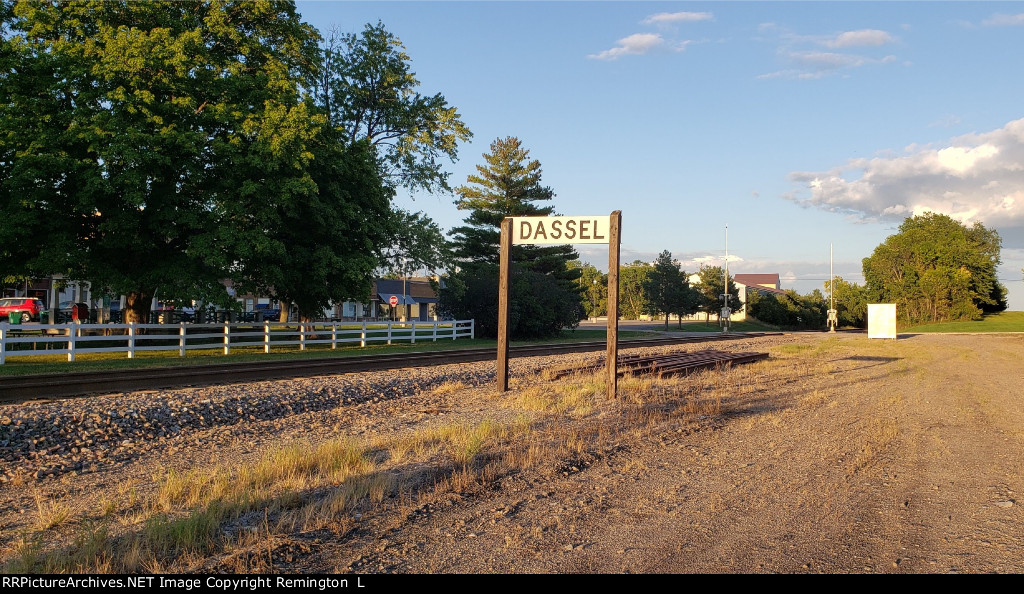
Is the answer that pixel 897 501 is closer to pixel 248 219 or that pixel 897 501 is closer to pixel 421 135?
pixel 248 219

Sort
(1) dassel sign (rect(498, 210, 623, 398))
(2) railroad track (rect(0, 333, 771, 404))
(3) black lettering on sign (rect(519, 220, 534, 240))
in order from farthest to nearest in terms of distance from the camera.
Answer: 1. (3) black lettering on sign (rect(519, 220, 534, 240))
2. (2) railroad track (rect(0, 333, 771, 404))
3. (1) dassel sign (rect(498, 210, 623, 398))

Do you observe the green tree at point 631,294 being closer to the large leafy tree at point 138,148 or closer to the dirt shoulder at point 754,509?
the large leafy tree at point 138,148

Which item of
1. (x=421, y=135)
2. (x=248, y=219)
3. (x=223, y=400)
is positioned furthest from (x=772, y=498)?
(x=421, y=135)

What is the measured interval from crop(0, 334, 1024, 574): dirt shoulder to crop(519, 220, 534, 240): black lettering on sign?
330cm

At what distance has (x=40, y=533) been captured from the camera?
488cm

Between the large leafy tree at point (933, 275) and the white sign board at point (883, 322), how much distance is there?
58.6 m

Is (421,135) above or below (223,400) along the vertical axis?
above

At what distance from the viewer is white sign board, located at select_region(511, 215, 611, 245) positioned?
1245 centimetres

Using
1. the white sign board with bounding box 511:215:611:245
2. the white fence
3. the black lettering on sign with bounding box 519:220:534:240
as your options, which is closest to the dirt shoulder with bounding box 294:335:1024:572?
the white sign board with bounding box 511:215:611:245

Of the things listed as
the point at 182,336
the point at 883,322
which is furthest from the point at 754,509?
the point at 883,322

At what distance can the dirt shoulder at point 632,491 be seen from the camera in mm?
4465

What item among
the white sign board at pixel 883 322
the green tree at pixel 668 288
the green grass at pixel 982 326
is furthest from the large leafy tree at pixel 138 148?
the green grass at pixel 982 326

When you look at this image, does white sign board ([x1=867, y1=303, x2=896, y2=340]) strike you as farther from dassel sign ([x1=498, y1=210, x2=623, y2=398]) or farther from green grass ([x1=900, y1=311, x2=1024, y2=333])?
green grass ([x1=900, y1=311, x2=1024, y2=333])
